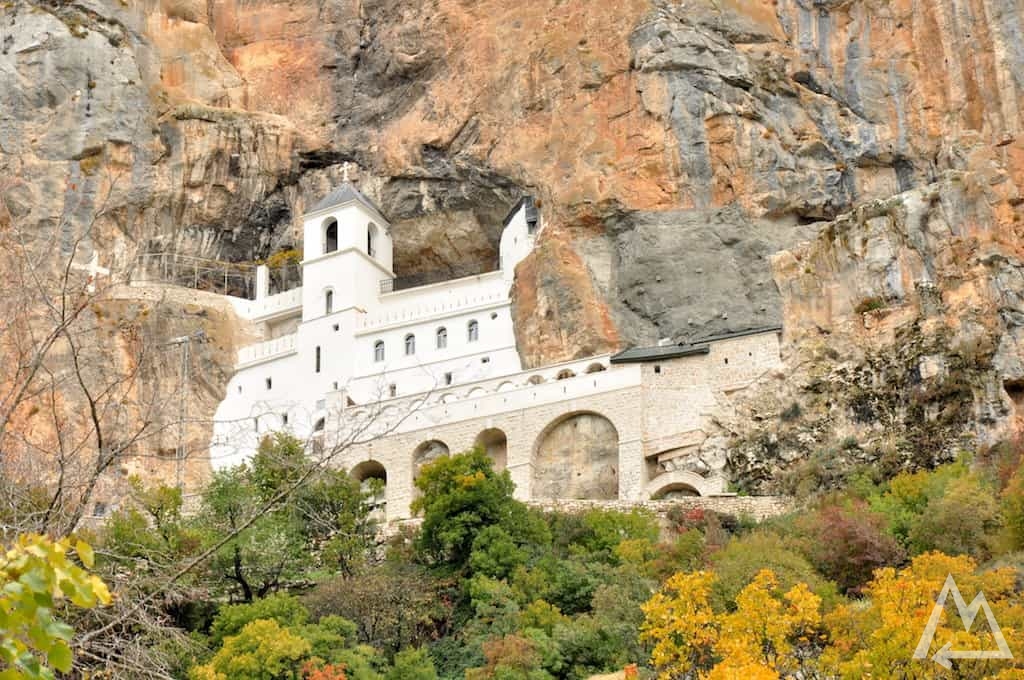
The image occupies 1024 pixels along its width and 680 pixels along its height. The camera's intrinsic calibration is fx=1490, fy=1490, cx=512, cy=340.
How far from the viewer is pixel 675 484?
45031mm

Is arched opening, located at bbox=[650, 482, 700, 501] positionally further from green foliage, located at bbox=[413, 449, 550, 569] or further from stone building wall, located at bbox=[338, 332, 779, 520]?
green foliage, located at bbox=[413, 449, 550, 569]

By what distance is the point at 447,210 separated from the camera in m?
58.9

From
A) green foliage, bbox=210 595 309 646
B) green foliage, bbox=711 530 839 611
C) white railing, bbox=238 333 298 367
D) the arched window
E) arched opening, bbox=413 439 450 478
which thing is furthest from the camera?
the arched window

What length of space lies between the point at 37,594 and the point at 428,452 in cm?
4103

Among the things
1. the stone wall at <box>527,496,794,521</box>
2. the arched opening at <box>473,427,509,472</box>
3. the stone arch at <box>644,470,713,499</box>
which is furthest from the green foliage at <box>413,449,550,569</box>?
the arched opening at <box>473,427,509,472</box>

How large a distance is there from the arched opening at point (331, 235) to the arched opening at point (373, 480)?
1182cm

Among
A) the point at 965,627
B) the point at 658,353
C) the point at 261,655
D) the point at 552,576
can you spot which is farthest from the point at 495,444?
the point at 965,627

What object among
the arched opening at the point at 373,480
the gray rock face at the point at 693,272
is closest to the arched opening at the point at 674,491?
the gray rock face at the point at 693,272

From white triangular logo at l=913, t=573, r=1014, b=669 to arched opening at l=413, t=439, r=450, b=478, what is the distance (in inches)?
1007

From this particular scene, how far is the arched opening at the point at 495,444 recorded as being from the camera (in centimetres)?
4847

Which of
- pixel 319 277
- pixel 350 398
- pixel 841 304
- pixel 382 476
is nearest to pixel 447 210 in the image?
pixel 319 277

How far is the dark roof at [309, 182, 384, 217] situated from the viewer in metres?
58.8

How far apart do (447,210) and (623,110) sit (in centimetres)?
860

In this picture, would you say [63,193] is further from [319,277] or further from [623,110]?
[623,110]
